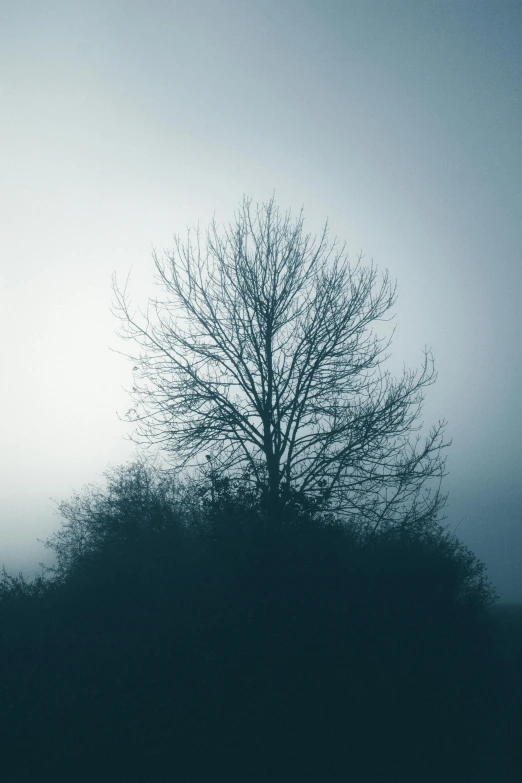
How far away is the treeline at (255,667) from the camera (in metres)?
6.96

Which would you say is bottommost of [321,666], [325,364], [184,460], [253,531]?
[321,666]

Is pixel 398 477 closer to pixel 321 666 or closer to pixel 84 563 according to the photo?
pixel 321 666

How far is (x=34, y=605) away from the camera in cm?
1116

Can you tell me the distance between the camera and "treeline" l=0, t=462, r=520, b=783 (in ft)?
22.9

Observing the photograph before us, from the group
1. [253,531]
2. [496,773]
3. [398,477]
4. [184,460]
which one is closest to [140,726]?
[253,531]

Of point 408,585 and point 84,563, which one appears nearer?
point 408,585

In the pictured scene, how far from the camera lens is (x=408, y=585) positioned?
942 centimetres

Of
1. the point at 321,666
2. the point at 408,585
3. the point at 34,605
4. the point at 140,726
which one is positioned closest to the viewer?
the point at 140,726

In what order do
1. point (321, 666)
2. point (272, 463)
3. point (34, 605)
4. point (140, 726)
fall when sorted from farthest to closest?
point (272, 463), point (34, 605), point (321, 666), point (140, 726)

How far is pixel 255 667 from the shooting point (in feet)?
25.7

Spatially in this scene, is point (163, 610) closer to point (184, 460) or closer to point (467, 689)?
point (184, 460)

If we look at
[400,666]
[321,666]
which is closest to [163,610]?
[321,666]

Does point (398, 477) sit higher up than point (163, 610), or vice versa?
point (398, 477)

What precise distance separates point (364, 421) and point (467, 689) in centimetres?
534
